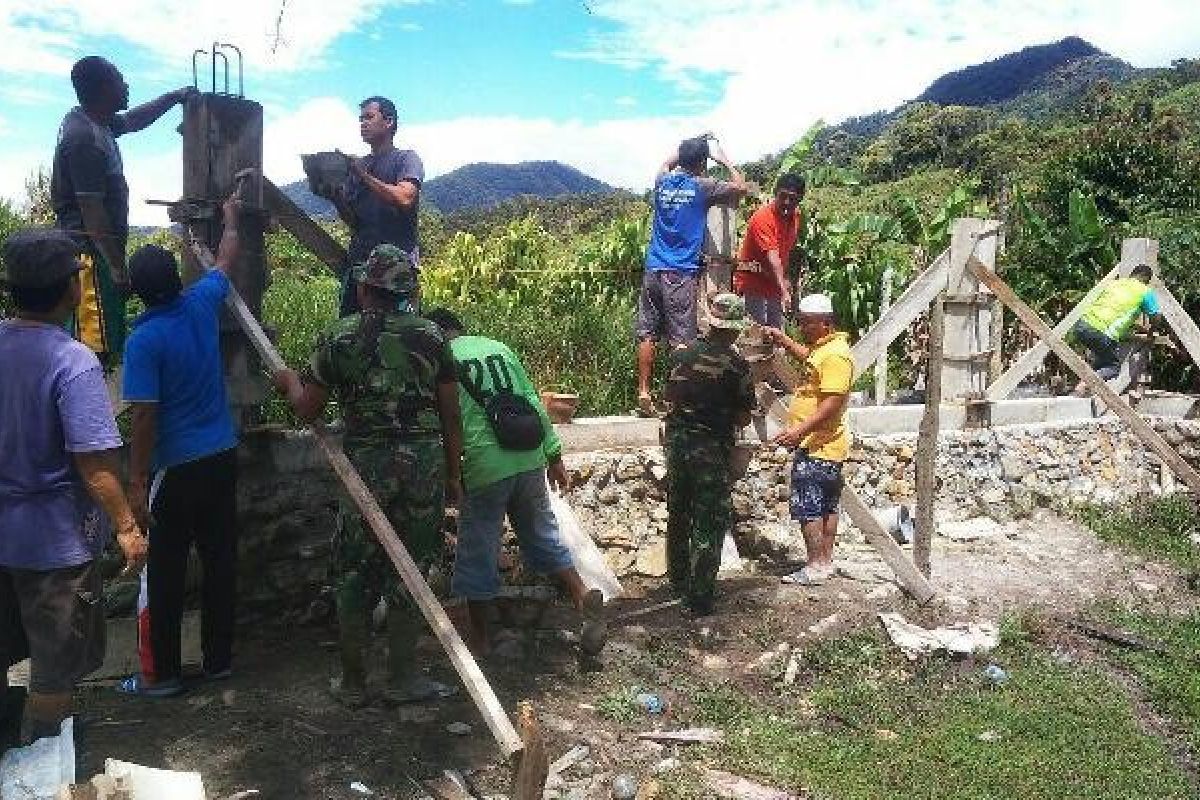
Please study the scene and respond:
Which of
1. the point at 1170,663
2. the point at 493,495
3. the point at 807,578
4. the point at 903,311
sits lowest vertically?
the point at 1170,663

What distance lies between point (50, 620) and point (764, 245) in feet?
18.1

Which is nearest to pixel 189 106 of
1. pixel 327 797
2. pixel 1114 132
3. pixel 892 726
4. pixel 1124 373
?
pixel 327 797

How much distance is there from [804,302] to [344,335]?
10.8 feet

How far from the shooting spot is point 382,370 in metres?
4.23

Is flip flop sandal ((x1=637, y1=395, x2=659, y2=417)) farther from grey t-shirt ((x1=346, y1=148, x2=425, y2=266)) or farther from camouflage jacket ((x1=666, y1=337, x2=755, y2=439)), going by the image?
grey t-shirt ((x1=346, y1=148, x2=425, y2=266))

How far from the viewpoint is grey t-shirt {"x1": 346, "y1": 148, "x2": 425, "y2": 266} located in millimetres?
5223

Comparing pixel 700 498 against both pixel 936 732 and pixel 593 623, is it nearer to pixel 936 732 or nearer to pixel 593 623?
pixel 593 623

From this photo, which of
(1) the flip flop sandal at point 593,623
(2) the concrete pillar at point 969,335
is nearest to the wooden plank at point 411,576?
(1) the flip flop sandal at point 593,623

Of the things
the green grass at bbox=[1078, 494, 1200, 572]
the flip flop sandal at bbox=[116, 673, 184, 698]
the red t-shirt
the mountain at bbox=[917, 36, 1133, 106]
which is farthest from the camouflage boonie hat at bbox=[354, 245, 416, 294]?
the mountain at bbox=[917, 36, 1133, 106]

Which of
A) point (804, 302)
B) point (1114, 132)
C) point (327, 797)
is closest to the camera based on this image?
point (327, 797)

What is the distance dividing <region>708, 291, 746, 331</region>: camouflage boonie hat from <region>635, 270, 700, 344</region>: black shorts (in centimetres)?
135

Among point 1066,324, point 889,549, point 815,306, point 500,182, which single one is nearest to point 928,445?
point 889,549

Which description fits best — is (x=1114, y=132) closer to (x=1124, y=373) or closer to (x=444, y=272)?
(x=1124, y=373)

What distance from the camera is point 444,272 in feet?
35.2
